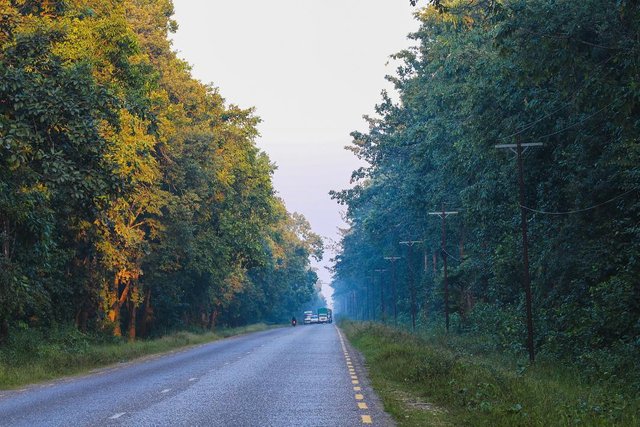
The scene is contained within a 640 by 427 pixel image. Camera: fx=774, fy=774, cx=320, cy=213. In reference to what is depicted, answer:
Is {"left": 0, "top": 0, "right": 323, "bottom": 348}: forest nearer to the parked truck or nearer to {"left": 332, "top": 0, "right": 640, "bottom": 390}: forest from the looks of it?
{"left": 332, "top": 0, "right": 640, "bottom": 390}: forest

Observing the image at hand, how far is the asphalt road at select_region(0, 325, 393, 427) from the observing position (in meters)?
13.0

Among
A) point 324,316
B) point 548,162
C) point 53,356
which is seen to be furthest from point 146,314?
point 324,316

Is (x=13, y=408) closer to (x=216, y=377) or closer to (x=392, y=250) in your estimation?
(x=216, y=377)

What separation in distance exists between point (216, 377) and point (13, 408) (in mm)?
7584

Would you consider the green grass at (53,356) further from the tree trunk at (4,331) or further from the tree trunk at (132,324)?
the tree trunk at (132,324)

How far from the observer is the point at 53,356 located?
27.1m

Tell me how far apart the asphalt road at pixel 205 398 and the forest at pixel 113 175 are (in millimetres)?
5081

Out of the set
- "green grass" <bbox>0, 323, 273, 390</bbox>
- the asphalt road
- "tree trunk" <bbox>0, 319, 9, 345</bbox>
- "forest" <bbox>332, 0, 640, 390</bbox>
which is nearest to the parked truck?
"forest" <bbox>332, 0, 640, 390</bbox>

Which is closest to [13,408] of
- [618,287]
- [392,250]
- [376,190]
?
[618,287]

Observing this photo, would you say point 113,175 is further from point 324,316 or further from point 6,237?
point 324,316

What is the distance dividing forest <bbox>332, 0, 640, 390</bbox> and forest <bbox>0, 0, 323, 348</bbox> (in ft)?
34.6

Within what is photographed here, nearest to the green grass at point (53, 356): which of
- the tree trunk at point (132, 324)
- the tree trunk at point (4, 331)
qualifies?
the tree trunk at point (4, 331)

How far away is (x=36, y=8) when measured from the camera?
2558cm

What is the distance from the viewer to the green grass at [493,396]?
1138 centimetres
